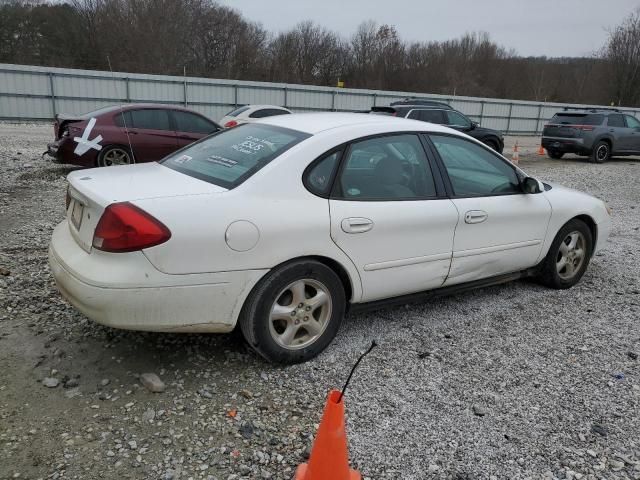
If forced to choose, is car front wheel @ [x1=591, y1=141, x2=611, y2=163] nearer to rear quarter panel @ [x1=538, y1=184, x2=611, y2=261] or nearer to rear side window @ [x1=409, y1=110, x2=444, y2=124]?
rear side window @ [x1=409, y1=110, x2=444, y2=124]

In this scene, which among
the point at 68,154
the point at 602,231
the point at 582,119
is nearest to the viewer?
the point at 602,231

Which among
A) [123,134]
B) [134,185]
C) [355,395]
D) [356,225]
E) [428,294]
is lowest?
[355,395]

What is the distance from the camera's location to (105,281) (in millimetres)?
2785

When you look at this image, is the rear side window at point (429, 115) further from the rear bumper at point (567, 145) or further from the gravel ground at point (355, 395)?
the gravel ground at point (355, 395)

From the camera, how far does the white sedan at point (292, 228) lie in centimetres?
284

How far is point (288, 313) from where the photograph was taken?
3.25m

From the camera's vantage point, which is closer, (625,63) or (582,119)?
(582,119)

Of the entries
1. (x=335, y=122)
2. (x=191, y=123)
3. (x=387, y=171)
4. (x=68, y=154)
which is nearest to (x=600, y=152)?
(x=191, y=123)

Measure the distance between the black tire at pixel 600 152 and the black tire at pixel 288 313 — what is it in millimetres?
16530

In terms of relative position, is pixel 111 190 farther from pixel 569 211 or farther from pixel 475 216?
pixel 569 211

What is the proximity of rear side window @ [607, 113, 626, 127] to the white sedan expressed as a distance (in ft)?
50.1

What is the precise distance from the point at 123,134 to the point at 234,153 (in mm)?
7227

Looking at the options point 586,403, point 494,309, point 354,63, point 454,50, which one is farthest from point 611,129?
point 454,50

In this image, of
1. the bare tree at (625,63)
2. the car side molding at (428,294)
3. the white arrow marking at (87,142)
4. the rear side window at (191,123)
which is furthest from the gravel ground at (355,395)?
the bare tree at (625,63)
